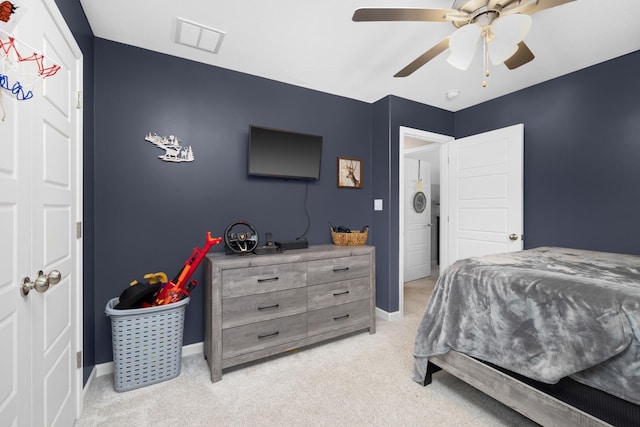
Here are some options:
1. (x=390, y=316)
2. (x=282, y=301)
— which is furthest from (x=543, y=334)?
(x=390, y=316)

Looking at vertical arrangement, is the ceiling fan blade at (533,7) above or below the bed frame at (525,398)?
above

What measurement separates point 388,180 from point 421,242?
2.31 meters

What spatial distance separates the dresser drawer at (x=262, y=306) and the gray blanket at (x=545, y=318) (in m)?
0.97

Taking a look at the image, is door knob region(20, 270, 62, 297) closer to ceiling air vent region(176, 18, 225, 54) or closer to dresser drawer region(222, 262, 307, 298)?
dresser drawer region(222, 262, 307, 298)

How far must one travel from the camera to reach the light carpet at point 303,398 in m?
1.68

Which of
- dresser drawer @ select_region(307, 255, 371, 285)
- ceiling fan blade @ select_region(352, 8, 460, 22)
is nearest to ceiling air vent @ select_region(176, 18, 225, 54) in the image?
ceiling fan blade @ select_region(352, 8, 460, 22)

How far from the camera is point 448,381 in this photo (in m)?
2.05

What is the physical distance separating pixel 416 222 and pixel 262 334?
3.58 metres

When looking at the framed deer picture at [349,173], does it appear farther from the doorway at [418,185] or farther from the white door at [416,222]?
the white door at [416,222]

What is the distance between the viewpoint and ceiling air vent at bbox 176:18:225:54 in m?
2.01

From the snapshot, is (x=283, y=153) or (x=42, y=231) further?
(x=283, y=153)

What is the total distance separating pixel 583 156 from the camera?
2691mm

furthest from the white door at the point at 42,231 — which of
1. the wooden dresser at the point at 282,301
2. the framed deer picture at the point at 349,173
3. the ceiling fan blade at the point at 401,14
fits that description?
the framed deer picture at the point at 349,173

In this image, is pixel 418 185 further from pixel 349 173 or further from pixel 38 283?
pixel 38 283
